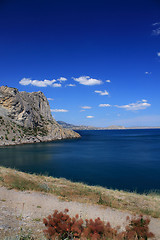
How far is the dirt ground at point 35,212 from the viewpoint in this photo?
6.55 m

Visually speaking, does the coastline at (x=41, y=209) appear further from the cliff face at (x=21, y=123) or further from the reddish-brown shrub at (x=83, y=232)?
the cliff face at (x=21, y=123)

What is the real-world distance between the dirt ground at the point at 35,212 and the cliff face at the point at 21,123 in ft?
184

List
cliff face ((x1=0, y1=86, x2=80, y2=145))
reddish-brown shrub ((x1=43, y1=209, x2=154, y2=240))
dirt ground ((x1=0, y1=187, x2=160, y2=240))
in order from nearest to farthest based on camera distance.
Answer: reddish-brown shrub ((x1=43, y1=209, x2=154, y2=240)), dirt ground ((x1=0, y1=187, x2=160, y2=240)), cliff face ((x1=0, y1=86, x2=80, y2=145))

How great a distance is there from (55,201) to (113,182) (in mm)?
13593

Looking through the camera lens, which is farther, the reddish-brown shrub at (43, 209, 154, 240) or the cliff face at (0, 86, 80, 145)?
the cliff face at (0, 86, 80, 145)

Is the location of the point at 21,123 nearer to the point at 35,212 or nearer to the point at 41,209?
the point at 41,209

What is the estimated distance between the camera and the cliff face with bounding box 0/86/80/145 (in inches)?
2682

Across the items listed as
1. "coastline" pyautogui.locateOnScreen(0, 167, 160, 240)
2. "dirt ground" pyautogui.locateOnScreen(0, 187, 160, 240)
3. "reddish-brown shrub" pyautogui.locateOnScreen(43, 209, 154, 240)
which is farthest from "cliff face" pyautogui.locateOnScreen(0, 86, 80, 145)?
"reddish-brown shrub" pyautogui.locateOnScreen(43, 209, 154, 240)

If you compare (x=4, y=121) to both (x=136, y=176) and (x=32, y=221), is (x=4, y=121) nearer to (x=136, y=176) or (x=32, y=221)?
(x=136, y=176)

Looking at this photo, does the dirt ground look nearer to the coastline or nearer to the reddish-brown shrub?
the coastline

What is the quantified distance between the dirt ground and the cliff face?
184 feet

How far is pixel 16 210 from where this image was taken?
8.27m

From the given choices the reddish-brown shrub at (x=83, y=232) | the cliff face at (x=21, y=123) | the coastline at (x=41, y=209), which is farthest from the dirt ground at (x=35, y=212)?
the cliff face at (x=21, y=123)

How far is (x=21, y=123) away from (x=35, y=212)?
77.7 metres
